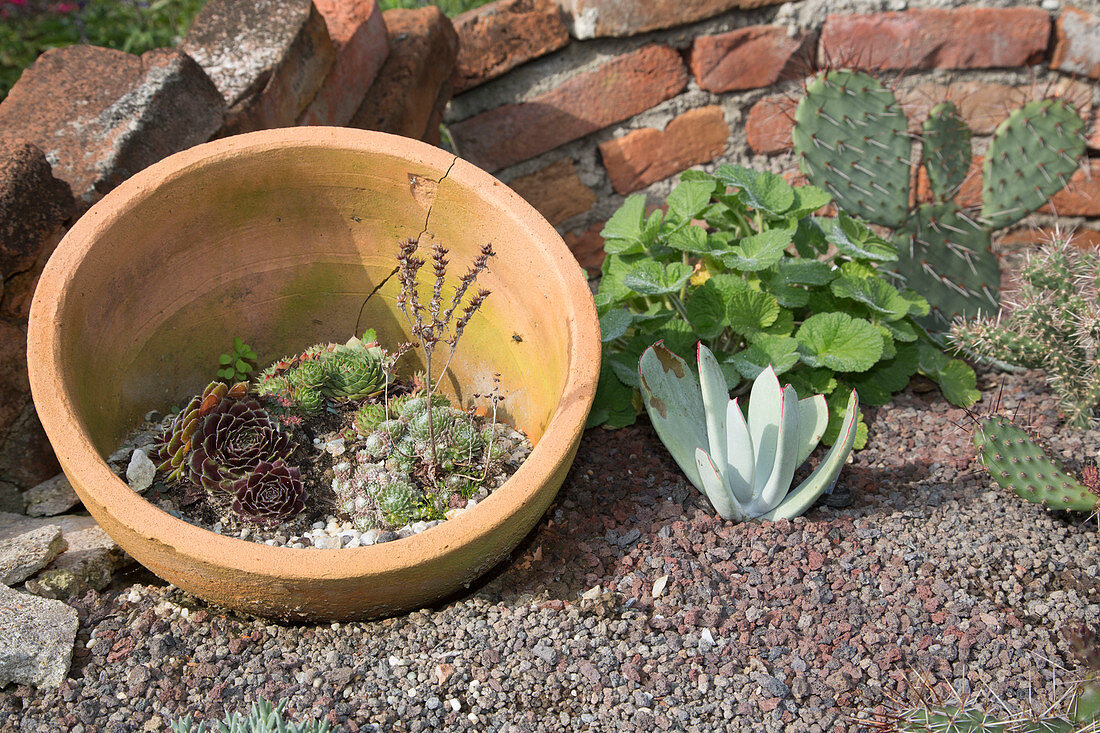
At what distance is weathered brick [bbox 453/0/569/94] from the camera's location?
8.91 feet

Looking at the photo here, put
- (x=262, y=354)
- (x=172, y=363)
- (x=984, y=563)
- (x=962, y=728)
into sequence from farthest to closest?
(x=262, y=354)
(x=172, y=363)
(x=984, y=563)
(x=962, y=728)

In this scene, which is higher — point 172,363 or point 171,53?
point 171,53

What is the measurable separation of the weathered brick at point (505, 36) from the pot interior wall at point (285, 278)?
1.07 meters

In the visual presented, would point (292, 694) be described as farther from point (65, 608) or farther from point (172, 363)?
point (172, 363)

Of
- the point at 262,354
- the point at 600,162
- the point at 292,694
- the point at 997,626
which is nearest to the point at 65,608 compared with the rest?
the point at 292,694

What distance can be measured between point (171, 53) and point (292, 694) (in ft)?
4.99

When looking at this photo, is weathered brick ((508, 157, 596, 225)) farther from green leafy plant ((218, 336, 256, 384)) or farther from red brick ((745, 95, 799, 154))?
green leafy plant ((218, 336, 256, 384))

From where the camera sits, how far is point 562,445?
154cm

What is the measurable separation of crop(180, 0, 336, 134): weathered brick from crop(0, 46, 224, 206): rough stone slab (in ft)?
0.35

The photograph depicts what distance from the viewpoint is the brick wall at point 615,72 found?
241 centimetres

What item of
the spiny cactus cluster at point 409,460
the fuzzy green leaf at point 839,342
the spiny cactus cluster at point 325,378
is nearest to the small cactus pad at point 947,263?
the fuzzy green leaf at point 839,342

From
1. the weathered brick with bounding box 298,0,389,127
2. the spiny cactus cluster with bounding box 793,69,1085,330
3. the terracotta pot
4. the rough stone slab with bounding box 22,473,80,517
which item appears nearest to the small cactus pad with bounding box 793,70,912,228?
the spiny cactus cluster with bounding box 793,69,1085,330

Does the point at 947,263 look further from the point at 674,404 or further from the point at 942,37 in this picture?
the point at 674,404

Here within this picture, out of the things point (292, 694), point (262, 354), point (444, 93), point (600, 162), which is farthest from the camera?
point (600, 162)
